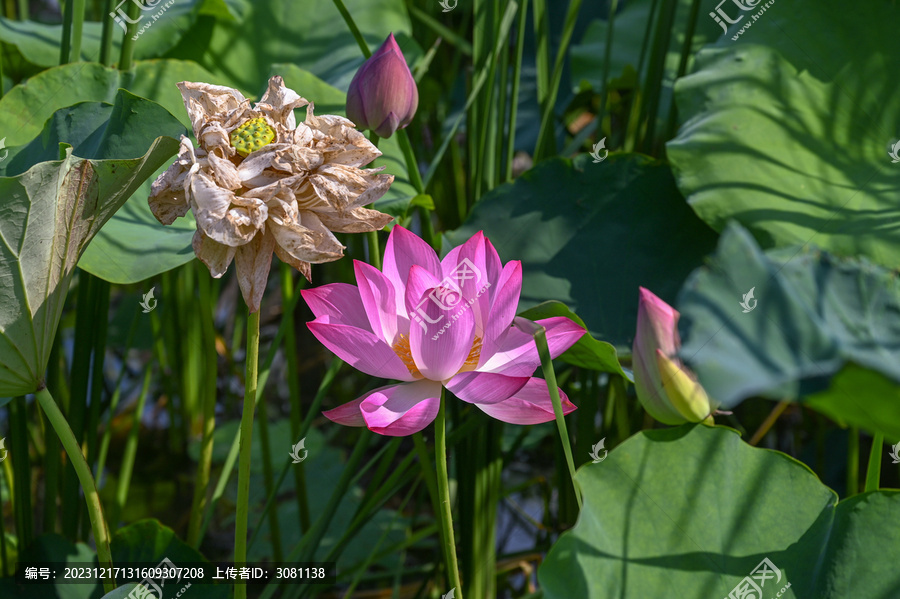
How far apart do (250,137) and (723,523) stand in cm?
49

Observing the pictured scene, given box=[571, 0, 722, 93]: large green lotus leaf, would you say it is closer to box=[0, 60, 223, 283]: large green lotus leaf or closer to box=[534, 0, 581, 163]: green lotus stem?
box=[534, 0, 581, 163]: green lotus stem

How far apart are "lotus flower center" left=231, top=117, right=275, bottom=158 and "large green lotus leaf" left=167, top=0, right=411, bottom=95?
0.68 meters

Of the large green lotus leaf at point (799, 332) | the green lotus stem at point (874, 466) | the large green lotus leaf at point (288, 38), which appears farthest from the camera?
the large green lotus leaf at point (288, 38)

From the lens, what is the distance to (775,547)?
0.54 metres

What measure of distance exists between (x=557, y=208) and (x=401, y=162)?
0.21 m

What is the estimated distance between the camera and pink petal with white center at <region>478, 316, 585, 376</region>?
0.51 m

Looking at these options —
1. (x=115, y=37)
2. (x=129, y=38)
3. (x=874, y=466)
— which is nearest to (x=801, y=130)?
(x=874, y=466)

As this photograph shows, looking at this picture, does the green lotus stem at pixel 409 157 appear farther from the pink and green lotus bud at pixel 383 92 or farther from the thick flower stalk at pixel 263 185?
the thick flower stalk at pixel 263 185

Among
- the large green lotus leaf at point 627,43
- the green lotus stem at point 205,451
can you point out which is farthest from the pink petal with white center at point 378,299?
the large green lotus leaf at point 627,43

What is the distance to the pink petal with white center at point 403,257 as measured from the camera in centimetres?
56

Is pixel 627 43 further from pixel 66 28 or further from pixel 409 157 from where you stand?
pixel 66 28

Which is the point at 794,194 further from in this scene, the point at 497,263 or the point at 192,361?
the point at 192,361

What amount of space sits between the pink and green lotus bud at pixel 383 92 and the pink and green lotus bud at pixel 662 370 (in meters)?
0.32

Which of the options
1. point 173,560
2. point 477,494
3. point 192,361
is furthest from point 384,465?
point 192,361
